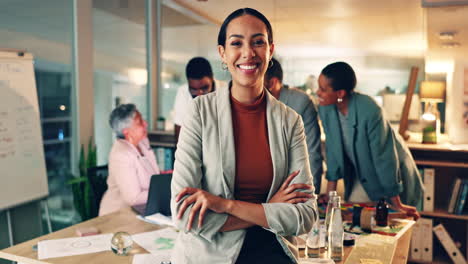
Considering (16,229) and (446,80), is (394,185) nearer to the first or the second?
(446,80)

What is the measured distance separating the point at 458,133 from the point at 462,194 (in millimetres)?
582

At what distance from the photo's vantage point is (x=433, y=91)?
13.4 feet

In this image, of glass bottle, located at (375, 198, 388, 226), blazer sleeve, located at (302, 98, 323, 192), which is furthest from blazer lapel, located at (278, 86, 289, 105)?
glass bottle, located at (375, 198, 388, 226)

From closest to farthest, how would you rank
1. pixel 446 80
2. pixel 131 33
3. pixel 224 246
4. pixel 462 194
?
1. pixel 224 246
2. pixel 462 194
3. pixel 446 80
4. pixel 131 33

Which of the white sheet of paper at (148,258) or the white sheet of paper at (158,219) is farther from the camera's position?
the white sheet of paper at (158,219)

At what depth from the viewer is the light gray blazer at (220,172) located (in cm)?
122

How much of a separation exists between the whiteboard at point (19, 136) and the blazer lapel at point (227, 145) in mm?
2317

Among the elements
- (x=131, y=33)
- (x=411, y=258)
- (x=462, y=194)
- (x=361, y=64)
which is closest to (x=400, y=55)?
(x=361, y=64)

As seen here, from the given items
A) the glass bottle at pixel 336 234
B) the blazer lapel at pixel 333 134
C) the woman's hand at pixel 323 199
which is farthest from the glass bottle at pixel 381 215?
the blazer lapel at pixel 333 134

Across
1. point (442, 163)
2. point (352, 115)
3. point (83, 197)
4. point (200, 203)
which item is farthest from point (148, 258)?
point (442, 163)

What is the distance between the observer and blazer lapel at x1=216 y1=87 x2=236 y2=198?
1230mm

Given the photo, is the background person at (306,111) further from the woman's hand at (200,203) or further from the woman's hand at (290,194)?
the woman's hand at (200,203)

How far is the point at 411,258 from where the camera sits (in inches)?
153

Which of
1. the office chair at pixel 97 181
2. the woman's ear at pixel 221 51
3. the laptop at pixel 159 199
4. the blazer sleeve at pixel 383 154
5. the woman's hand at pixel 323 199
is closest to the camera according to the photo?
the woman's ear at pixel 221 51
